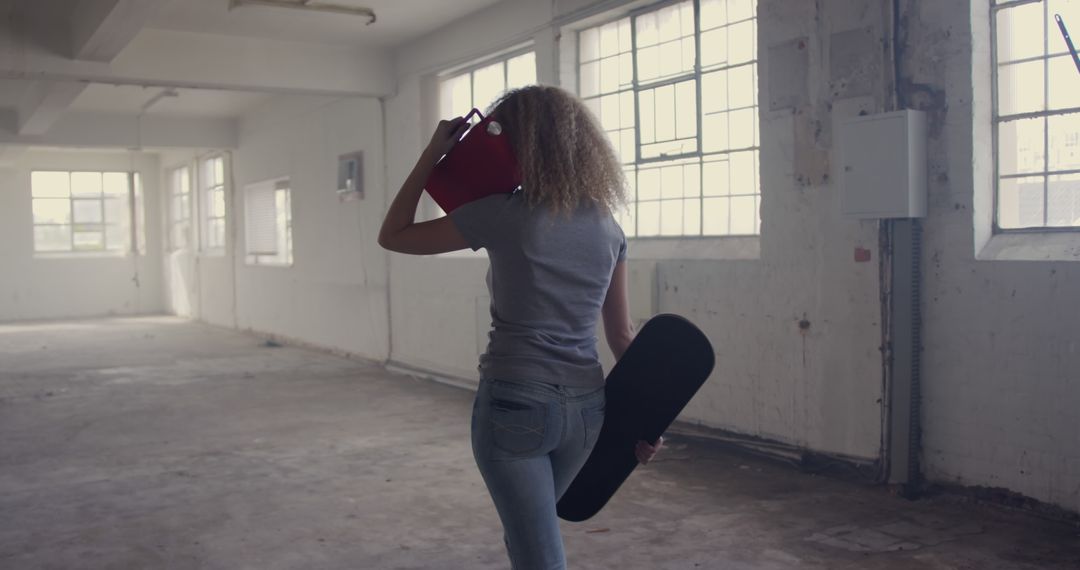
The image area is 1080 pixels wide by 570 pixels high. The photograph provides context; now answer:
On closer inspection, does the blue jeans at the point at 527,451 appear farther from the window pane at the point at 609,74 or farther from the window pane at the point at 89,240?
the window pane at the point at 89,240

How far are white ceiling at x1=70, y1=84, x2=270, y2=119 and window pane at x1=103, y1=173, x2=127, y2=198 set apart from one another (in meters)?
4.65

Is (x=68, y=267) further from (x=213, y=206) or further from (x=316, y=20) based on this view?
(x=316, y=20)

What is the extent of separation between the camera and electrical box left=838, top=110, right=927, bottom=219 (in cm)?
403

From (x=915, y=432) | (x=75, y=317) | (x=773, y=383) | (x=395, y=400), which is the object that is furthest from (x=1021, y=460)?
(x=75, y=317)

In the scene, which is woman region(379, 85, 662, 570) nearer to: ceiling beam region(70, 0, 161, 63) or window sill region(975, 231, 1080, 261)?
window sill region(975, 231, 1080, 261)

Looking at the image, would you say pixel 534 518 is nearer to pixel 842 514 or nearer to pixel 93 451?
pixel 842 514

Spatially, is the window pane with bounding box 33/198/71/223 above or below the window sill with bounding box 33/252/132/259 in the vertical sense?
above

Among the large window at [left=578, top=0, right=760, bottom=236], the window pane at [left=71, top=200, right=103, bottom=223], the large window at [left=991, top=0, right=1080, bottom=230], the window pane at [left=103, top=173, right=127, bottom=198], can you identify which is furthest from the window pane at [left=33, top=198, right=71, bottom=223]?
the large window at [left=991, top=0, right=1080, bottom=230]

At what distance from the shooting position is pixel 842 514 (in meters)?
3.95

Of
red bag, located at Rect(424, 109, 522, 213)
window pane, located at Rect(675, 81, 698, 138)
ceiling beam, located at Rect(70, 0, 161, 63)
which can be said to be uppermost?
ceiling beam, located at Rect(70, 0, 161, 63)

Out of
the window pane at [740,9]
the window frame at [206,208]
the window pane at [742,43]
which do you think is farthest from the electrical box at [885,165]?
the window frame at [206,208]

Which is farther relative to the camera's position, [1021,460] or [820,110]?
[820,110]

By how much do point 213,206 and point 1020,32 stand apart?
12.6 meters

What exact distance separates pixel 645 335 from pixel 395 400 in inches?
218
